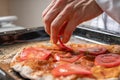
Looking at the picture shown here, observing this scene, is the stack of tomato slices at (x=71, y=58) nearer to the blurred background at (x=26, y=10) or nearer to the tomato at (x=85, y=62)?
the tomato at (x=85, y=62)

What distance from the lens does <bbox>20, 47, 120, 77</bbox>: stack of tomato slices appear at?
1.71 feet

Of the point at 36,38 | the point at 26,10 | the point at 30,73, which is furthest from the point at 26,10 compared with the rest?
the point at 30,73

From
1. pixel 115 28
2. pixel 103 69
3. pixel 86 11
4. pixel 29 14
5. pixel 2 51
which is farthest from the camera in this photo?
pixel 29 14

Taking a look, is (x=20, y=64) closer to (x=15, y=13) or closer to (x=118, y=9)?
(x=118, y=9)

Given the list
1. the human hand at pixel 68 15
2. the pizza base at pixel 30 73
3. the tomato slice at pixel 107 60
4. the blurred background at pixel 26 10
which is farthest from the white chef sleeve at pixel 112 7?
the blurred background at pixel 26 10

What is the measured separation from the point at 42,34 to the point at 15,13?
1124 mm

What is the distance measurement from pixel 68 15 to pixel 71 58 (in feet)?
0.38

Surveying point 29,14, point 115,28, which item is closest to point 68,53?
point 115,28

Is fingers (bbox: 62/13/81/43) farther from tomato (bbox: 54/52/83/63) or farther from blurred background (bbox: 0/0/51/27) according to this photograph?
blurred background (bbox: 0/0/51/27)

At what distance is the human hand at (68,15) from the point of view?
631 millimetres

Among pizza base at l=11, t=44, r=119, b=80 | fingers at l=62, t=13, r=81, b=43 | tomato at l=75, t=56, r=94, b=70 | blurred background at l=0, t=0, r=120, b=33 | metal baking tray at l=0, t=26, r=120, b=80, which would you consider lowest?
blurred background at l=0, t=0, r=120, b=33

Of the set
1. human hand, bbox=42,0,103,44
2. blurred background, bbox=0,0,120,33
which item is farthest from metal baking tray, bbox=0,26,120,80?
blurred background, bbox=0,0,120,33

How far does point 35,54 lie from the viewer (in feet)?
2.14

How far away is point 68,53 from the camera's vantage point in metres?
0.66
